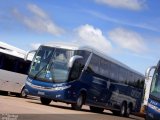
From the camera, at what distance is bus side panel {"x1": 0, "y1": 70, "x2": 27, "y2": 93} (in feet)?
97.2

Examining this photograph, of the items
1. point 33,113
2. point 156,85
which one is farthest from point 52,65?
point 33,113

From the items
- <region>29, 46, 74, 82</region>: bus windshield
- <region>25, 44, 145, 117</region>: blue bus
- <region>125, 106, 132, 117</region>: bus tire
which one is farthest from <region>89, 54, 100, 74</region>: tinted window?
<region>125, 106, 132, 117</region>: bus tire

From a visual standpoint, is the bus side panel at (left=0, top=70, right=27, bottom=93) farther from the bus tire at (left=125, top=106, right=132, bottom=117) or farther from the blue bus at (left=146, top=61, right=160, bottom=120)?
the blue bus at (left=146, top=61, right=160, bottom=120)

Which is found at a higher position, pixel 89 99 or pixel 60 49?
pixel 60 49

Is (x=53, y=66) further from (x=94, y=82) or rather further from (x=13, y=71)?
(x=13, y=71)

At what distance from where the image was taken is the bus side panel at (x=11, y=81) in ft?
97.2

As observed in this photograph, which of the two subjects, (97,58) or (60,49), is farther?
(97,58)

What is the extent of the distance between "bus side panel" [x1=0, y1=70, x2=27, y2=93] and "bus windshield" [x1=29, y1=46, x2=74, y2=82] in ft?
18.7

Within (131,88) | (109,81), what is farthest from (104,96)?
(131,88)

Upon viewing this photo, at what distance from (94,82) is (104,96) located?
2.33m

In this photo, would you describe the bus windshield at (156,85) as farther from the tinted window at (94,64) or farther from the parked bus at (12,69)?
the parked bus at (12,69)

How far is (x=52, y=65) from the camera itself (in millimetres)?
23625

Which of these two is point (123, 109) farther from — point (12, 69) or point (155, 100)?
point (155, 100)

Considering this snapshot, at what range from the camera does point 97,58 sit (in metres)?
25.9
